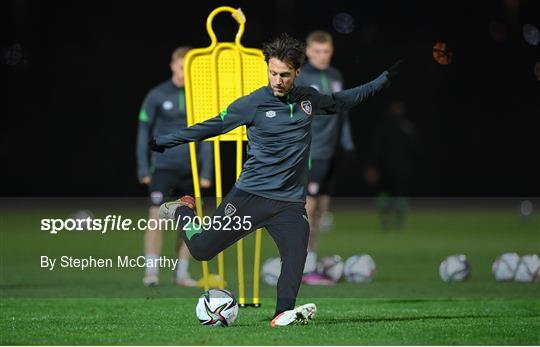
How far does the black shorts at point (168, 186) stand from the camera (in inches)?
450

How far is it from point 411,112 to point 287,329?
17055mm

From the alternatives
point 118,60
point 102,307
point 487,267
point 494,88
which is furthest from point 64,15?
point 102,307

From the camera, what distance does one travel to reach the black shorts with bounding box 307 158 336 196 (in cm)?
1185

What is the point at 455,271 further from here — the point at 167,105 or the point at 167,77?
the point at 167,77

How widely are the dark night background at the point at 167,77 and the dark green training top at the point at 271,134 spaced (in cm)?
1498

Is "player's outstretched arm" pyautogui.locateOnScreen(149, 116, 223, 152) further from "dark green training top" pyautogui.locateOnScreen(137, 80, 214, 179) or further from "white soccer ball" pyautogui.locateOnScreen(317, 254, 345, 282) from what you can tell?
"white soccer ball" pyautogui.locateOnScreen(317, 254, 345, 282)

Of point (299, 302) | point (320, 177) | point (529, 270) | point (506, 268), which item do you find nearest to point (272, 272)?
point (320, 177)

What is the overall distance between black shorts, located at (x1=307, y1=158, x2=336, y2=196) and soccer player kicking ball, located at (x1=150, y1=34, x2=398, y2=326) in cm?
363

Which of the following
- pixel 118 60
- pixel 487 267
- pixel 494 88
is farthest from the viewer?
pixel 494 88

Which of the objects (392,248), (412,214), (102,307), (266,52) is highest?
(266,52)

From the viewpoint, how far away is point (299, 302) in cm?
990

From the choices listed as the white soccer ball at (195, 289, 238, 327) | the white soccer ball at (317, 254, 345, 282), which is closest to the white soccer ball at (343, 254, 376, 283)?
the white soccer ball at (317, 254, 345, 282)

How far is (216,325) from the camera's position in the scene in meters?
8.12

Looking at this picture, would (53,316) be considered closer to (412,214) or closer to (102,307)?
(102,307)
